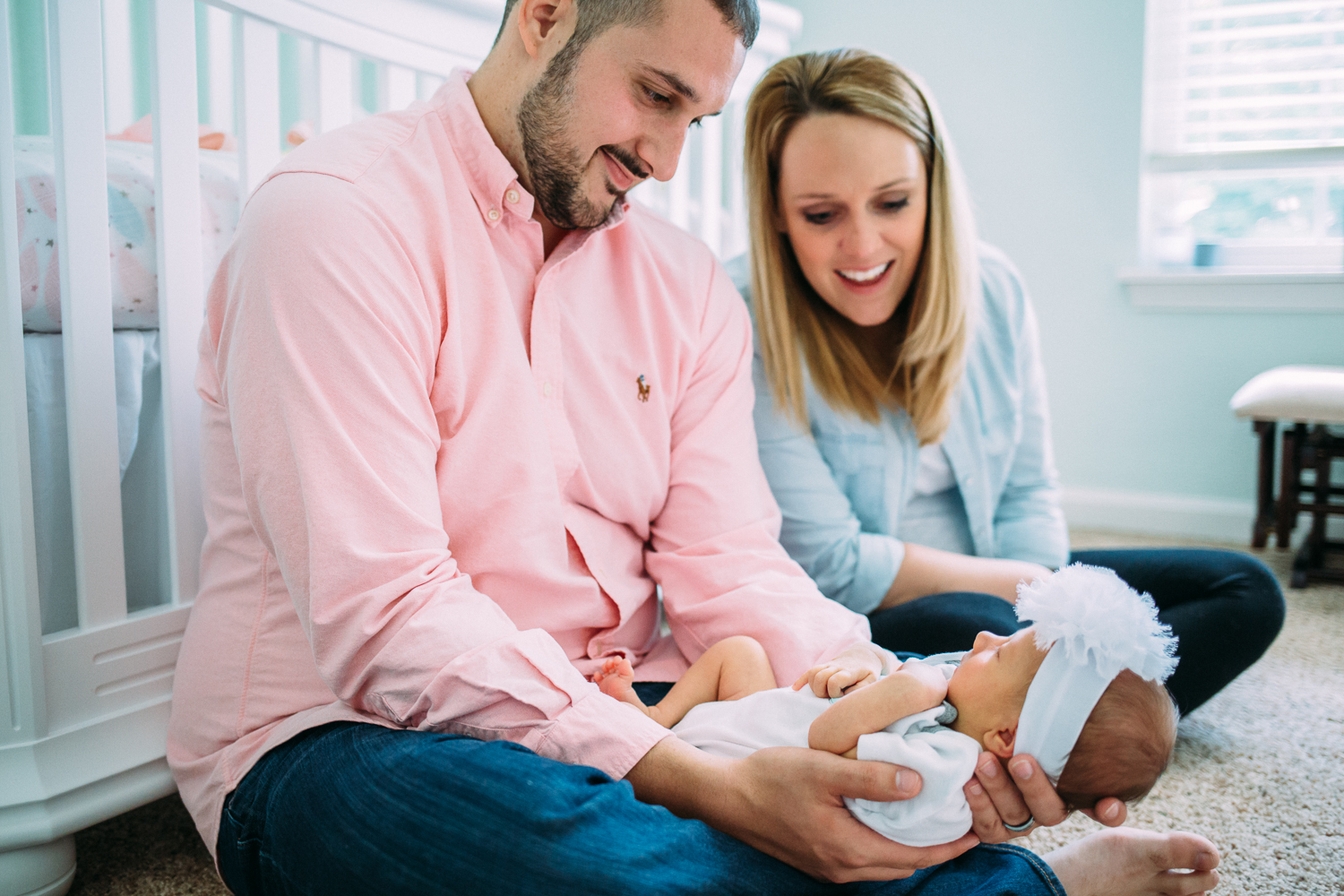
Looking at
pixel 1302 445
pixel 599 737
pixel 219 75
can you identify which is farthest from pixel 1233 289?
pixel 219 75

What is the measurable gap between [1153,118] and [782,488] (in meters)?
2.11

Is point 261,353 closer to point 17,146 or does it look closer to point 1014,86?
point 17,146

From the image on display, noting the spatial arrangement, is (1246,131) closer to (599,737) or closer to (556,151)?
(556,151)

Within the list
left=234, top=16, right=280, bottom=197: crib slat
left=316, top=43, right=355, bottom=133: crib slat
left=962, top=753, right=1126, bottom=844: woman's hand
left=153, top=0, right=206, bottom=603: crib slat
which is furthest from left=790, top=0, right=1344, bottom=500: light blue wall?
left=962, top=753, right=1126, bottom=844: woman's hand

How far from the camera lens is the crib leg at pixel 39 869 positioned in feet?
3.10

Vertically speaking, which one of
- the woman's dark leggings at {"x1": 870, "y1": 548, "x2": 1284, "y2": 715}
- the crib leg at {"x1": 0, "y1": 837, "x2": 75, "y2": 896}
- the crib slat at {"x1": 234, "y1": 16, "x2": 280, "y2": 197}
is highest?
the crib slat at {"x1": 234, "y1": 16, "x2": 280, "y2": 197}

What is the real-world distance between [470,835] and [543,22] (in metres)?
0.80

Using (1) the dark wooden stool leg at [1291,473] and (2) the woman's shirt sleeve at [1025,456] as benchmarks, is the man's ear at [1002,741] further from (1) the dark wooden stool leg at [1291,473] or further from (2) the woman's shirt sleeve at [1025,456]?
(1) the dark wooden stool leg at [1291,473]

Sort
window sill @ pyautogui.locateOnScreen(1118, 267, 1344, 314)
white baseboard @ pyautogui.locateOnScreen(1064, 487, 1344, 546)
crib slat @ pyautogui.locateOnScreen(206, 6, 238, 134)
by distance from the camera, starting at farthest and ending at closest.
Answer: white baseboard @ pyautogui.locateOnScreen(1064, 487, 1344, 546) → window sill @ pyautogui.locateOnScreen(1118, 267, 1344, 314) → crib slat @ pyautogui.locateOnScreen(206, 6, 238, 134)

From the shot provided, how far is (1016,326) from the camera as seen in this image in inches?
63.2

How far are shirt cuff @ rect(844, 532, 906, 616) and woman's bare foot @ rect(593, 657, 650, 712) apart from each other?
17.5 inches

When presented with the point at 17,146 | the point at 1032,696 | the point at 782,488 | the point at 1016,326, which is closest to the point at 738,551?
the point at 782,488

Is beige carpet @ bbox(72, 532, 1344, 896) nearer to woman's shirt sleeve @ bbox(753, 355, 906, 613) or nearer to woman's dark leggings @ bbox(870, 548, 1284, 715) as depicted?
woman's dark leggings @ bbox(870, 548, 1284, 715)

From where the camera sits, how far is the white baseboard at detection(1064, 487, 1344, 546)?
8.81 feet
